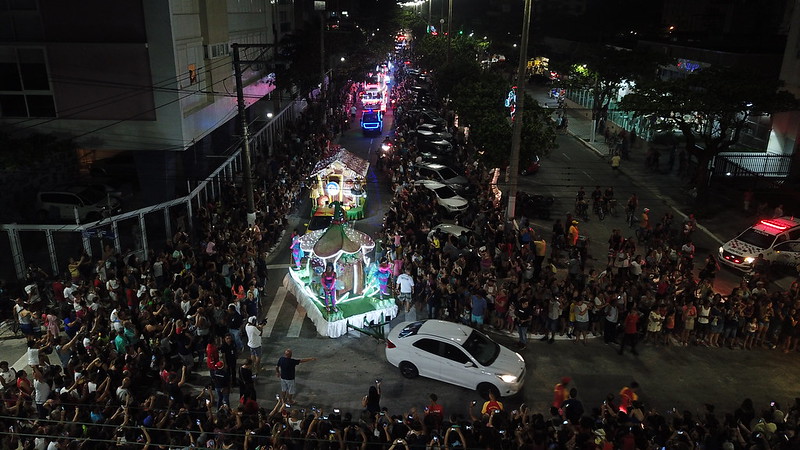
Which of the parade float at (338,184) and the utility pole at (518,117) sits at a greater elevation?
the utility pole at (518,117)

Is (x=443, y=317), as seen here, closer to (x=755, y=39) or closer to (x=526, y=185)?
(x=526, y=185)

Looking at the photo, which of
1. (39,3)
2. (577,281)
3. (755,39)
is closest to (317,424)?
(577,281)

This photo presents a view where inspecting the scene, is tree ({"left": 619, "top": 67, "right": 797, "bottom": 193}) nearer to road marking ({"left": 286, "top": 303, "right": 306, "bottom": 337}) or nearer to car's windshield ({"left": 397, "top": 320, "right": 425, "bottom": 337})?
car's windshield ({"left": 397, "top": 320, "right": 425, "bottom": 337})

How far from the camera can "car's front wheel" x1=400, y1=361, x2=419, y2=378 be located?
1362 centimetres

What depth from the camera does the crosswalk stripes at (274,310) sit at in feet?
52.1

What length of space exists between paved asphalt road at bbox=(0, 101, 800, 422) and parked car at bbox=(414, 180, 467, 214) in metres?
9.37

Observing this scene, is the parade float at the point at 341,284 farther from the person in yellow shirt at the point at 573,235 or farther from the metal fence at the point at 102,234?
the person in yellow shirt at the point at 573,235

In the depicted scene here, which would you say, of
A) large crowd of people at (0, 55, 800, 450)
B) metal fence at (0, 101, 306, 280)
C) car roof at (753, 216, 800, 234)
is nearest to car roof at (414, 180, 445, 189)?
large crowd of people at (0, 55, 800, 450)

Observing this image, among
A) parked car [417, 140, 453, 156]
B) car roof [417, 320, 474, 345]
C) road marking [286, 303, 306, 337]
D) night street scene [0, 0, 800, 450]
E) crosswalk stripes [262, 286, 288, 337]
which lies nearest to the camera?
night street scene [0, 0, 800, 450]

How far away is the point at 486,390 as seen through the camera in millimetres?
12898

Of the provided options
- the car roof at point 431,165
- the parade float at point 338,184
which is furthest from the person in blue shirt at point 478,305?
the car roof at point 431,165

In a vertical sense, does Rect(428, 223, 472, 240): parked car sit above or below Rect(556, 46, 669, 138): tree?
below

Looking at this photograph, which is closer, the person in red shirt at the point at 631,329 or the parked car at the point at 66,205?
the person in red shirt at the point at 631,329

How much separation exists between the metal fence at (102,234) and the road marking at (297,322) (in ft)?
17.9
